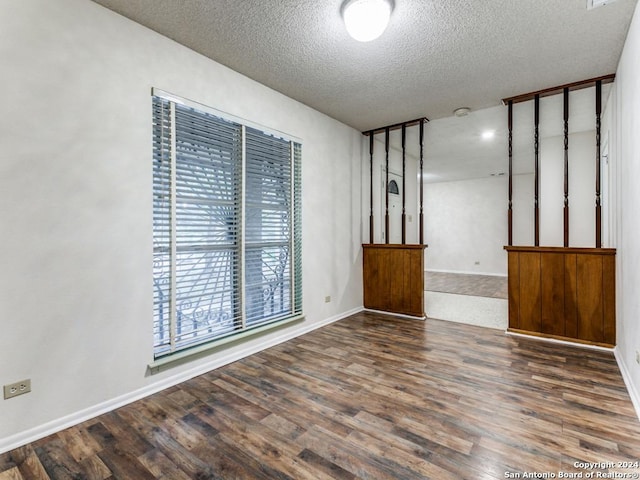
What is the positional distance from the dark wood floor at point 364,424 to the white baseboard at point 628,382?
0.13 feet

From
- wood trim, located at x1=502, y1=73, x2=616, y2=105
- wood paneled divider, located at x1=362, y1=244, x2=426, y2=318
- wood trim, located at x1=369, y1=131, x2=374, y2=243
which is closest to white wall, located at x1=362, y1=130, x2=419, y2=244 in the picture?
wood trim, located at x1=369, y1=131, x2=374, y2=243

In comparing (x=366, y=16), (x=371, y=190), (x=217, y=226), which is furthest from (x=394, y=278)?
(x=366, y=16)

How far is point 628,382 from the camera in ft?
7.71

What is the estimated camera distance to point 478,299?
545 cm

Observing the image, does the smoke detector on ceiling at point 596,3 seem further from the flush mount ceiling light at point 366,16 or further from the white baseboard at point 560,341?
the white baseboard at point 560,341

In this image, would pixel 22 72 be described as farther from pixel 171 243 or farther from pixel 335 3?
pixel 335 3

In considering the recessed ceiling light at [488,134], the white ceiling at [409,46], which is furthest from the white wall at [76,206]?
the recessed ceiling light at [488,134]

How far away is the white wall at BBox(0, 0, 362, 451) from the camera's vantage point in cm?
180

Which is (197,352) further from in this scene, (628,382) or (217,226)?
(628,382)

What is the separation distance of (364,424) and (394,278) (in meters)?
2.75

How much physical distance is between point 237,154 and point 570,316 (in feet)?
11.8

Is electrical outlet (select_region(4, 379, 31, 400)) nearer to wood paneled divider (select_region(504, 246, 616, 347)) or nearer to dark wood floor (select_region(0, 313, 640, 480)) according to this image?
dark wood floor (select_region(0, 313, 640, 480))

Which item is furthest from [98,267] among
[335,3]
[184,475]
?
[335,3]

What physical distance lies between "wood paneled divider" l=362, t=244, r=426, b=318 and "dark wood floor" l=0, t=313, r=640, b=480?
142 centimetres
